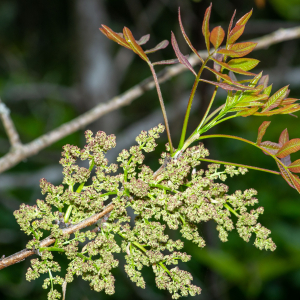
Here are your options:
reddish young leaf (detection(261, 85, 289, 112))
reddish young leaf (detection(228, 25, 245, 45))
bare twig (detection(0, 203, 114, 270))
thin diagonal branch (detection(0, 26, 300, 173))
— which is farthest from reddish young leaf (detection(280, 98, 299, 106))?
thin diagonal branch (detection(0, 26, 300, 173))

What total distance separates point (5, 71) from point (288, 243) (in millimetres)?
4535

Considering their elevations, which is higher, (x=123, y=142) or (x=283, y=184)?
(x=123, y=142)

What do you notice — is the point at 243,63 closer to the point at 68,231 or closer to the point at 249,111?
the point at 249,111

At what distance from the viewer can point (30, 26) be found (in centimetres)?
401

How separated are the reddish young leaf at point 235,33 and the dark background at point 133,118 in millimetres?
1104

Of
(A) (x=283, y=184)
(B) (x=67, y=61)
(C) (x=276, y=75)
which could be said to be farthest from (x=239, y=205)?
(B) (x=67, y=61)

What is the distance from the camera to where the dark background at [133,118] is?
216 cm

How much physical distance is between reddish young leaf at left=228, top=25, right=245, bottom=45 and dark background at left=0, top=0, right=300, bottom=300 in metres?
1.10

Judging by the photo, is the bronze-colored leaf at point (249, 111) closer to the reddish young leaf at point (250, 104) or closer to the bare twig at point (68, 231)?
the reddish young leaf at point (250, 104)

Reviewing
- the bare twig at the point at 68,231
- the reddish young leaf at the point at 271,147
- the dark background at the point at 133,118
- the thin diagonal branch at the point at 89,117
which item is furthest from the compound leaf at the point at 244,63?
the dark background at the point at 133,118

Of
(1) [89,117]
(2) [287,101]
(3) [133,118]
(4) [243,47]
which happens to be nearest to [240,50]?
(4) [243,47]

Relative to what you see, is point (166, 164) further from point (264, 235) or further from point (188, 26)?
point (188, 26)

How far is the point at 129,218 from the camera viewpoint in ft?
1.49

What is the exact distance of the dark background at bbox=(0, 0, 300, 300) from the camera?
2.16 m
